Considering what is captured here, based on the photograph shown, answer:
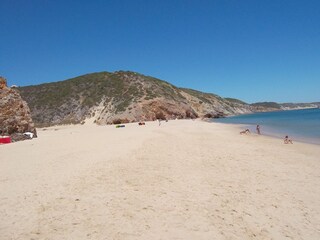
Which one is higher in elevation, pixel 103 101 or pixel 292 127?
pixel 103 101

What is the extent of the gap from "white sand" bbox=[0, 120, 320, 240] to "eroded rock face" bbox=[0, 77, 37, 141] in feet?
46.2

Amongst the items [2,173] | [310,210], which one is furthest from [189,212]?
[2,173]

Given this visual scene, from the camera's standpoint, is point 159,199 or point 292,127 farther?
point 292,127

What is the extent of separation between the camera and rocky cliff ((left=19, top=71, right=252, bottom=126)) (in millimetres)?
62125

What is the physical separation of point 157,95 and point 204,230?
64083mm

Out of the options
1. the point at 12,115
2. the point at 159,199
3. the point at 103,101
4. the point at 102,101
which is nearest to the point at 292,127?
the point at 12,115

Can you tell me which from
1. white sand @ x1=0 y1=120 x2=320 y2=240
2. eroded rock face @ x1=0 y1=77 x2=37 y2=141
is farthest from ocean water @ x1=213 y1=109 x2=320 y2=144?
eroded rock face @ x1=0 y1=77 x2=37 y2=141

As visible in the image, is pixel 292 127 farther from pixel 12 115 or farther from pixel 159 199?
pixel 159 199

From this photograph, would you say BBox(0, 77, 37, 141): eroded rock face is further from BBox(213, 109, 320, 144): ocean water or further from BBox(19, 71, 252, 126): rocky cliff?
BBox(19, 71, 252, 126): rocky cliff

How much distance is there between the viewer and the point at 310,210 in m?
6.82

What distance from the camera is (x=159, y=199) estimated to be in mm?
7473

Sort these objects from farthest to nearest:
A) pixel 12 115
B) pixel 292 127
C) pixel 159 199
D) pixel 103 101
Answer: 1. pixel 103 101
2. pixel 292 127
3. pixel 12 115
4. pixel 159 199

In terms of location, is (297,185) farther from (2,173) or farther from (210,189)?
(2,173)

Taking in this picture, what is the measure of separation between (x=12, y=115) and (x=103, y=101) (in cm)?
4317
